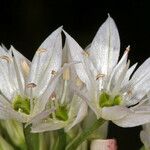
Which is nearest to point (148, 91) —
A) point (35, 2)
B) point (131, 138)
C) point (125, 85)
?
point (125, 85)

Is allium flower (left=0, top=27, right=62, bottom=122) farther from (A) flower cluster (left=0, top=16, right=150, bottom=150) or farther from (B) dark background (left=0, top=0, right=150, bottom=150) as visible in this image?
(B) dark background (left=0, top=0, right=150, bottom=150)

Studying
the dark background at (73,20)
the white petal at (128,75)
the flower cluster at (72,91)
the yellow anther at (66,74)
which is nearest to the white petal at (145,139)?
the flower cluster at (72,91)

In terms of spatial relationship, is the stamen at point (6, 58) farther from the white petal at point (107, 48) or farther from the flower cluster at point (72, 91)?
the white petal at point (107, 48)

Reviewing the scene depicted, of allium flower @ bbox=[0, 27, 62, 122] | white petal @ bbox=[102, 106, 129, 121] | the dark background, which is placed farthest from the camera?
the dark background

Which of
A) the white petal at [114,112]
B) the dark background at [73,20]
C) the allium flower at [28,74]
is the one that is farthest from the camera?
the dark background at [73,20]

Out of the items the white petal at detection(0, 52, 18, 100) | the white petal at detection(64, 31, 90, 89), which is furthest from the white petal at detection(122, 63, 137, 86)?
the white petal at detection(0, 52, 18, 100)

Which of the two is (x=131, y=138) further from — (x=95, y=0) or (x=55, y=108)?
(x=55, y=108)
